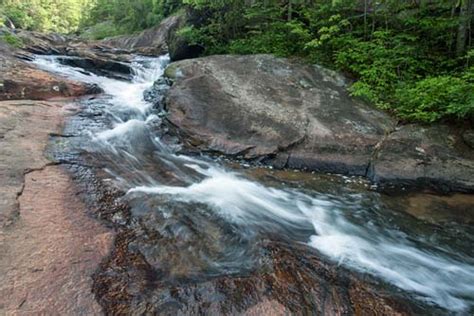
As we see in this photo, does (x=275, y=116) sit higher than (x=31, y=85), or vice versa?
(x=275, y=116)

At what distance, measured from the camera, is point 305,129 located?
682 cm

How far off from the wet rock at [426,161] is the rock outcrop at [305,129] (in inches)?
0.6

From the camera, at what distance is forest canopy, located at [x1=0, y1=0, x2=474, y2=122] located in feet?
22.5

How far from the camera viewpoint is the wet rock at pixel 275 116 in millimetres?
6559

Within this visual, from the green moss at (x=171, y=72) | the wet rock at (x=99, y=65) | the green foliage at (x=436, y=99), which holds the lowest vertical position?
the wet rock at (x=99, y=65)

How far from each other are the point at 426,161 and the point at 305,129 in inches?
88.6

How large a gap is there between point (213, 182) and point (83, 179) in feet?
6.62

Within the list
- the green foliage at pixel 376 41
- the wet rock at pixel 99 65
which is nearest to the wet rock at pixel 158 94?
the green foliage at pixel 376 41

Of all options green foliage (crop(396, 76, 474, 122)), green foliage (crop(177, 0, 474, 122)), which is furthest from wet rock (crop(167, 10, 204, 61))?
green foliage (crop(396, 76, 474, 122))

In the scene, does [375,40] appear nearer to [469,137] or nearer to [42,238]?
[469,137]

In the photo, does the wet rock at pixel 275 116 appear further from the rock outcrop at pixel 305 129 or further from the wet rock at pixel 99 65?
the wet rock at pixel 99 65

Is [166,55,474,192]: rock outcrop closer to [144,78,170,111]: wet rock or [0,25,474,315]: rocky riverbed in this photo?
[0,25,474,315]: rocky riverbed

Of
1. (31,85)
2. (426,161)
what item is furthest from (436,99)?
(31,85)

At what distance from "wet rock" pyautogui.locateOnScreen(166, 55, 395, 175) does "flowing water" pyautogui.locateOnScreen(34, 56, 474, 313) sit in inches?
21.7
